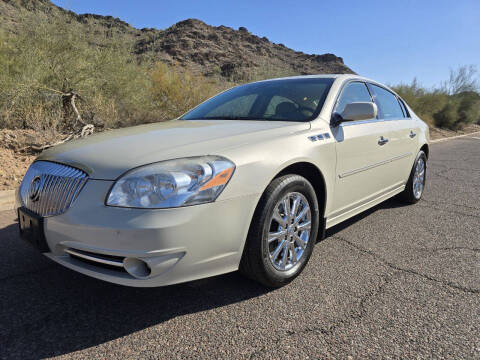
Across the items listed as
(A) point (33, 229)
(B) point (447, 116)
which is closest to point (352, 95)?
(A) point (33, 229)

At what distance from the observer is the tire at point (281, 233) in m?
2.12

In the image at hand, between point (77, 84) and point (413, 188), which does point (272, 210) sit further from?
point (77, 84)

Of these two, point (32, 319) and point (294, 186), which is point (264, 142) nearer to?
point (294, 186)

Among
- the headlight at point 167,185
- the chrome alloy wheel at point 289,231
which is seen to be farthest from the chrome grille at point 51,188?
the chrome alloy wheel at point 289,231

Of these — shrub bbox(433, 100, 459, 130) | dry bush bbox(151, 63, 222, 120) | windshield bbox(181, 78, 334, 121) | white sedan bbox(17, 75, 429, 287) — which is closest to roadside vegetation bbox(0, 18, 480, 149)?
dry bush bbox(151, 63, 222, 120)

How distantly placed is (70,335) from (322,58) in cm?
7080

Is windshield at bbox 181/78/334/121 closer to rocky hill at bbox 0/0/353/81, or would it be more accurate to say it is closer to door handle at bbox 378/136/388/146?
door handle at bbox 378/136/388/146

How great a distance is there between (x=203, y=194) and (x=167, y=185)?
0.19 m

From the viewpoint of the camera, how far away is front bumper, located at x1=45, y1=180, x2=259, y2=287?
5.72 ft

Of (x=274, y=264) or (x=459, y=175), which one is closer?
(x=274, y=264)

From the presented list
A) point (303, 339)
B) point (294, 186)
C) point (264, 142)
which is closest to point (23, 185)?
point (264, 142)

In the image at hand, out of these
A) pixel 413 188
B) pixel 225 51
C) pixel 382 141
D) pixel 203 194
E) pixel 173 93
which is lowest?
pixel 413 188

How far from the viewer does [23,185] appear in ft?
7.68

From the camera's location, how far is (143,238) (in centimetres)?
173
